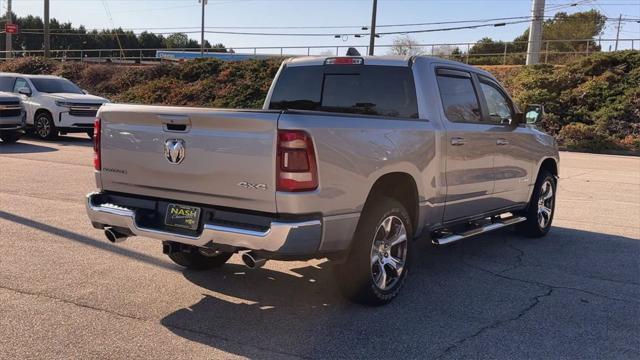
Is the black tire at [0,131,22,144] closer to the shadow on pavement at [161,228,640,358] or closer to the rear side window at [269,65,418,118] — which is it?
the rear side window at [269,65,418,118]

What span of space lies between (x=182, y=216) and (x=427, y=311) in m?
2.09

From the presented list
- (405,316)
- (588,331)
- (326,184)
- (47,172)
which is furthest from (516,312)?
(47,172)

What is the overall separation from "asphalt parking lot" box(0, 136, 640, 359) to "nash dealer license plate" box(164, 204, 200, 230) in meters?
0.72

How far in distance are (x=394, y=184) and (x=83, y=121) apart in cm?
1511

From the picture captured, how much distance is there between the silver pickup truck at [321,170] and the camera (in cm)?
420

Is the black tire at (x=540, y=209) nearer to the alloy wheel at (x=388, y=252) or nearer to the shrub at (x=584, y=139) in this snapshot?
the alloy wheel at (x=388, y=252)

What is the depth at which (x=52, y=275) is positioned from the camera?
548cm

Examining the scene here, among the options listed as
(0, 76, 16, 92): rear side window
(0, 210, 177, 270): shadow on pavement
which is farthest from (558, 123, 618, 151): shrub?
(0, 210, 177, 270): shadow on pavement

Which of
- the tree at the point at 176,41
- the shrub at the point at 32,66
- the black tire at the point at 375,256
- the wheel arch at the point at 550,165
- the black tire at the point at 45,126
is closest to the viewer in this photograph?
the black tire at the point at 375,256

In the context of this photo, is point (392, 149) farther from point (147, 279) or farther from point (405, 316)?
point (147, 279)

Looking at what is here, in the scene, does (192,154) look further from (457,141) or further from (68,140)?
(68,140)

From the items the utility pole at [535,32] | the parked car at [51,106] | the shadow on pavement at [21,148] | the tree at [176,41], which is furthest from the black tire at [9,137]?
the tree at [176,41]

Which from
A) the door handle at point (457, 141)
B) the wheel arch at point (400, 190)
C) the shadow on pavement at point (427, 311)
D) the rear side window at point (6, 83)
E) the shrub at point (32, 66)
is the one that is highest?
the shrub at point (32, 66)

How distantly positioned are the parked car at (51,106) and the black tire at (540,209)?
13908 millimetres
